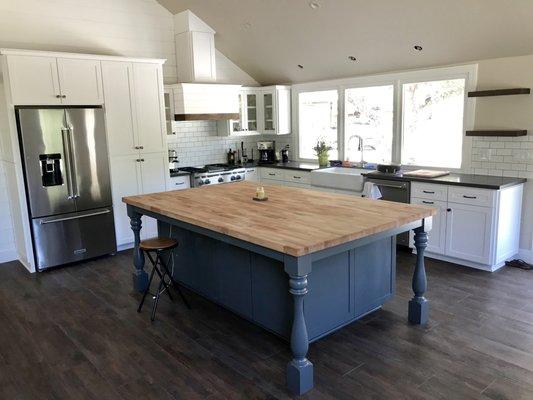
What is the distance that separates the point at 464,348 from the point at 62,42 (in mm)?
5609

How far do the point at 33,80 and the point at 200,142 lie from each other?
8.99 feet

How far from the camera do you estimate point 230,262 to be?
377 centimetres

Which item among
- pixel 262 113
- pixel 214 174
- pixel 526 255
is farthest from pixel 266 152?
pixel 526 255

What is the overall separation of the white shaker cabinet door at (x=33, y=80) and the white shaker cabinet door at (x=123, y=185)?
1.02 m

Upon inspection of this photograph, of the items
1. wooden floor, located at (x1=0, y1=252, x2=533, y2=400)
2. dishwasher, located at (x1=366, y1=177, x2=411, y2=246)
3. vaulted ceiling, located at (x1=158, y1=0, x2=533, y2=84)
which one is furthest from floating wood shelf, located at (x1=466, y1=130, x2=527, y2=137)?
wooden floor, located at (x1=0, y1=252, x2=533, y2=400)

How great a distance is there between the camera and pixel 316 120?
23.9 ft

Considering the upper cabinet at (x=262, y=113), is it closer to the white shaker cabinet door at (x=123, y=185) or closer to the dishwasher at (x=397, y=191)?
the white shaker cabinet door at (x=123, y=185)

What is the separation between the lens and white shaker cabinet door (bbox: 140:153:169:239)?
5.94 m

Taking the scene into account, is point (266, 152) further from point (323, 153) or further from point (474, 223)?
point (474, 223)

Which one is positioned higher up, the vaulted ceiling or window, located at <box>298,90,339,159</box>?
the vaulted ceiling

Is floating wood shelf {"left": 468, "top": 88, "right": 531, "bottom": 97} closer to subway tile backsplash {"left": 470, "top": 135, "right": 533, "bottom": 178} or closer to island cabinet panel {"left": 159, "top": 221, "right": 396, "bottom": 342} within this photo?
subway tile backsplash {"left": 470, "top": 135, "right": 533, "bottom": 178}

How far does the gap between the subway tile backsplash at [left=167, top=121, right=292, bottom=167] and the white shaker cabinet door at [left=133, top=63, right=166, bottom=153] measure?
0.73 metres

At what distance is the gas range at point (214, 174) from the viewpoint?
6457mm

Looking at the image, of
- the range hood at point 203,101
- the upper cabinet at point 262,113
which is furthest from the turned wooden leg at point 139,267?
the upper cabinet at point 262,113
